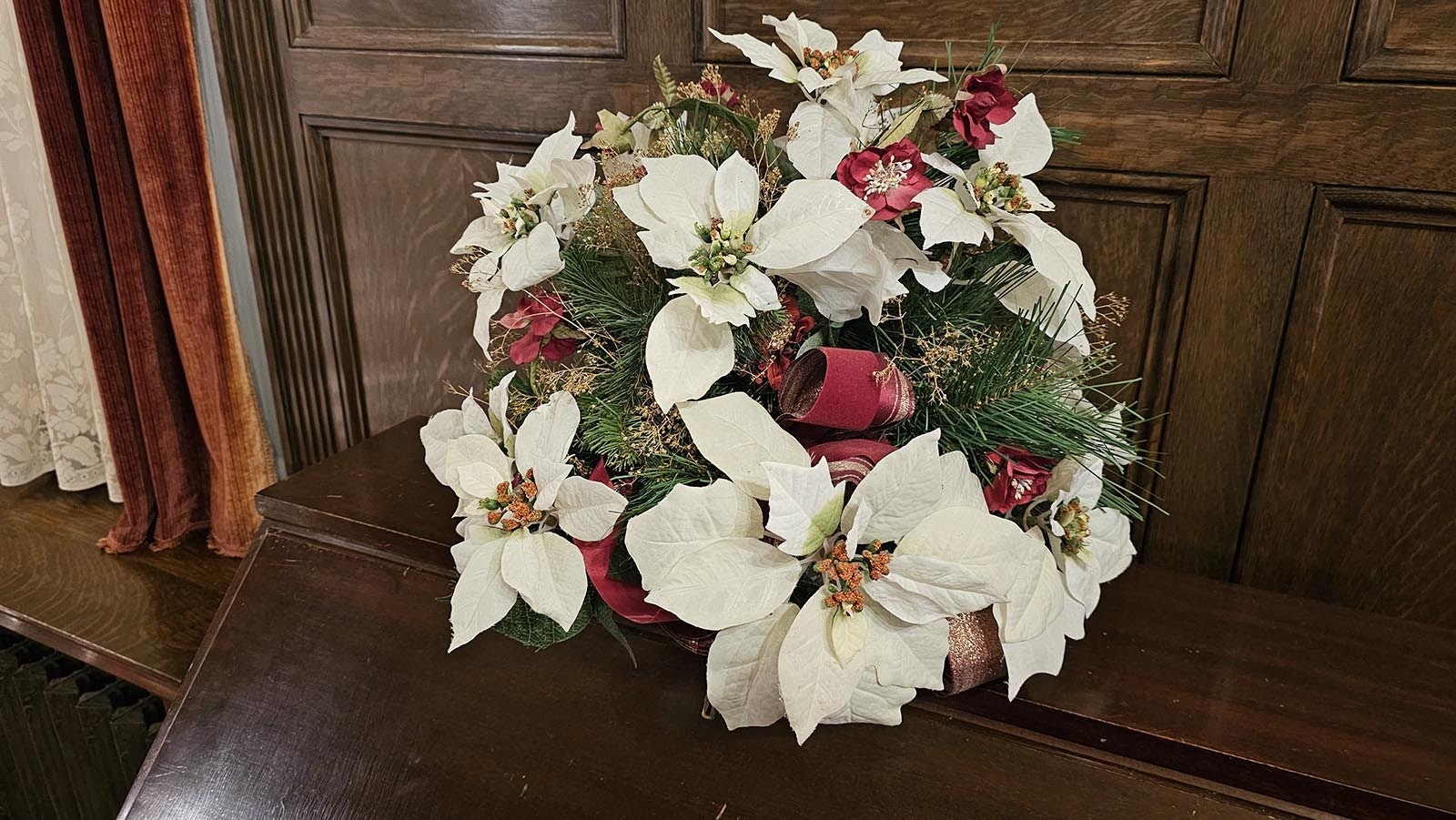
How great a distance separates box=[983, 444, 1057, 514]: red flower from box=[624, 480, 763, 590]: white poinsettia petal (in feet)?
0.61

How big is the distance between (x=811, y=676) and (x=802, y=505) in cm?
11

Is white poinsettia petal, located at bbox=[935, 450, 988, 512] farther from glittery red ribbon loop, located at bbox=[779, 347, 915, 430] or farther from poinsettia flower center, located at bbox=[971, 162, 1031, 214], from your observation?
poinsettia flower center, located at bbox=[971, 162, 1031, 214]

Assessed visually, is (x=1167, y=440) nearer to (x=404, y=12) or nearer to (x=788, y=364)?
(x=788, y=364)

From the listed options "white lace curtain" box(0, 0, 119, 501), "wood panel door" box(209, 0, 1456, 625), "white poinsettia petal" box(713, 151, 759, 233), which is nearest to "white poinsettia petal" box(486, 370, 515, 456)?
"white poinsettia petal" box(713, 151, 759, 233)

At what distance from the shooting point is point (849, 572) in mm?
583

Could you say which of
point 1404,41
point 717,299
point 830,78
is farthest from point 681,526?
point 1404,41

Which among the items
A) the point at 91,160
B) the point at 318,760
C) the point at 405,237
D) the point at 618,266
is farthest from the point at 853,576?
the point at 91,160

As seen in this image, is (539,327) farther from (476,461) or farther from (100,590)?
(100,590)

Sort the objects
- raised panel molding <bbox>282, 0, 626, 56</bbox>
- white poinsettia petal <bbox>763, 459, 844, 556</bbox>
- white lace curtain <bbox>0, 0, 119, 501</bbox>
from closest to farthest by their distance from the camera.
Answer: white poinsettia petal <bbox>763, 459, 844, 556</bbox> → raised panel molding <bbox>282, 0, 626, 56</bbox> → white lace curtain <bbox>0, 0, 119, 501</bbox>

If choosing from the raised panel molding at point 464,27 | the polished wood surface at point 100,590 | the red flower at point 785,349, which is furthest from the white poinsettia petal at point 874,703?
the polished wood surface at point 100,590

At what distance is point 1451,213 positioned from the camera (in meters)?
0.76

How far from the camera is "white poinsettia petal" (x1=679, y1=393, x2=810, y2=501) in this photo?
62 centimetres

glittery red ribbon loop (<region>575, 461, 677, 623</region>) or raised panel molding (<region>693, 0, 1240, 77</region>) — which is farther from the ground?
raised panel molding (<region>693, 0, 1240, 77</region>)

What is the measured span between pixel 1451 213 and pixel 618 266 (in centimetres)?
67
